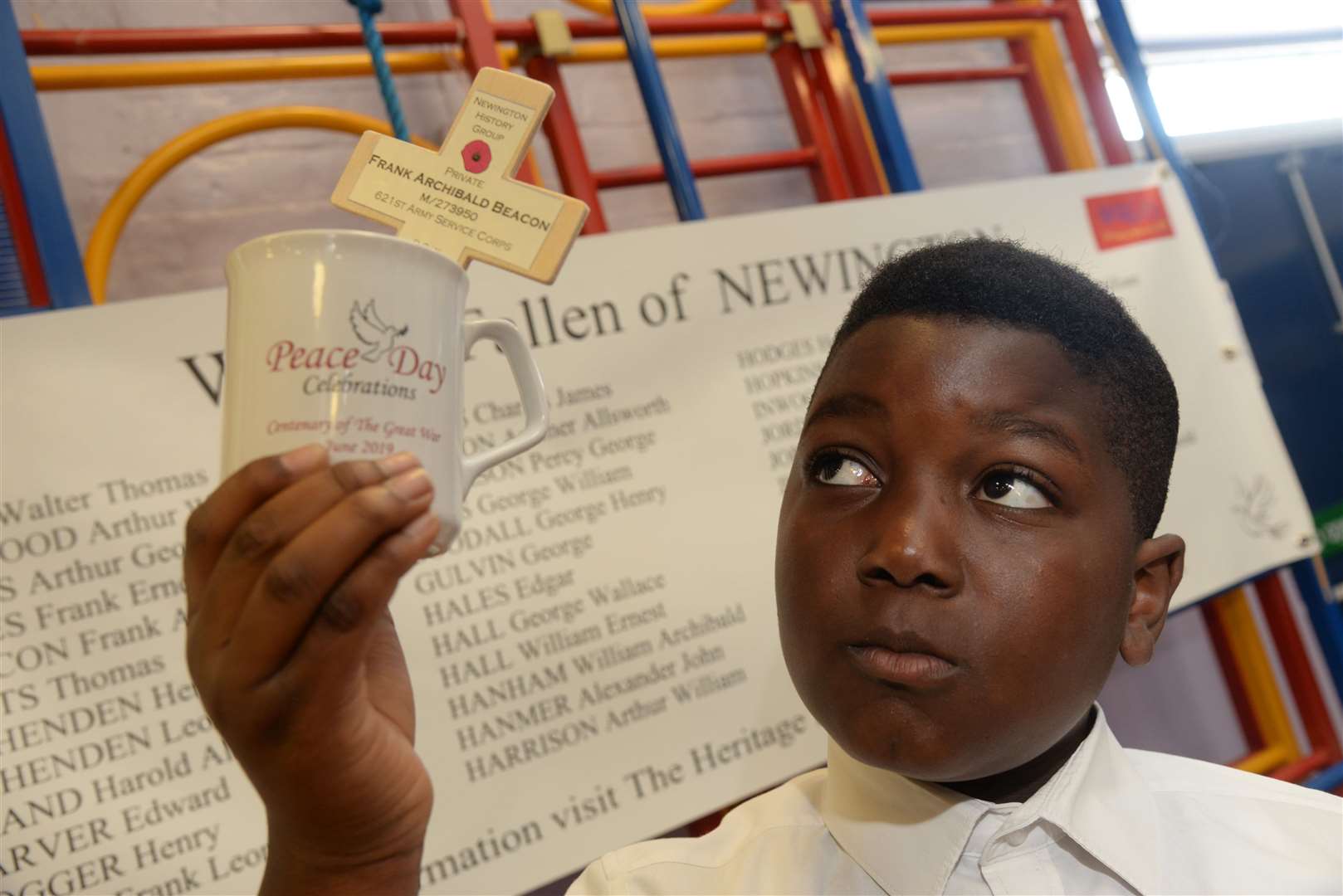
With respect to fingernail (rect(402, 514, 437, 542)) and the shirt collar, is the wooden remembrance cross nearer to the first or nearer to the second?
fingernail (rect(402, 514, 437, 542))

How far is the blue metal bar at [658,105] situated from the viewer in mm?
1572

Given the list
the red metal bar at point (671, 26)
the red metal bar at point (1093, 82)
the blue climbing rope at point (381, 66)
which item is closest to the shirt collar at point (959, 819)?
the blue climbing rope at point (381, 66)

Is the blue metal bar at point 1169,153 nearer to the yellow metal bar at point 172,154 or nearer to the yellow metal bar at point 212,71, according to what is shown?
the yellow metal bar at point 212,71

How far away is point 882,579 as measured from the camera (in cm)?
66

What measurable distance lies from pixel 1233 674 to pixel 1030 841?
1.63 metres

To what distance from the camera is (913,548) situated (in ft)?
2.11

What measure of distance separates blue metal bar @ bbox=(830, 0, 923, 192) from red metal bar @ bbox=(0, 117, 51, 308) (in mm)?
1247

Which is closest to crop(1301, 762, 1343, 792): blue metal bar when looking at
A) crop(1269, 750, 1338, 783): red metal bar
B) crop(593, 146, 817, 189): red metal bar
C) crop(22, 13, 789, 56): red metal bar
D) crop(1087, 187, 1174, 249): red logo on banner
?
crop(1269, 750, 1338, 783): red metal bar

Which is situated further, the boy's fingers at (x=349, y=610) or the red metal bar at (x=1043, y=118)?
the red metal bar at (x=1043, y=118)

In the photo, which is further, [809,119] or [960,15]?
[960,15]

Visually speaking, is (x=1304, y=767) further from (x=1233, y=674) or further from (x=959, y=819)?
(x=959, y=819)

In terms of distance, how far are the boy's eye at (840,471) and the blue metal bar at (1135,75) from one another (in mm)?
1544

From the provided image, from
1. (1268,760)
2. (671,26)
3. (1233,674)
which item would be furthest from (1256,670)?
(671,26)

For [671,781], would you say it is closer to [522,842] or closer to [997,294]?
[522,842]
